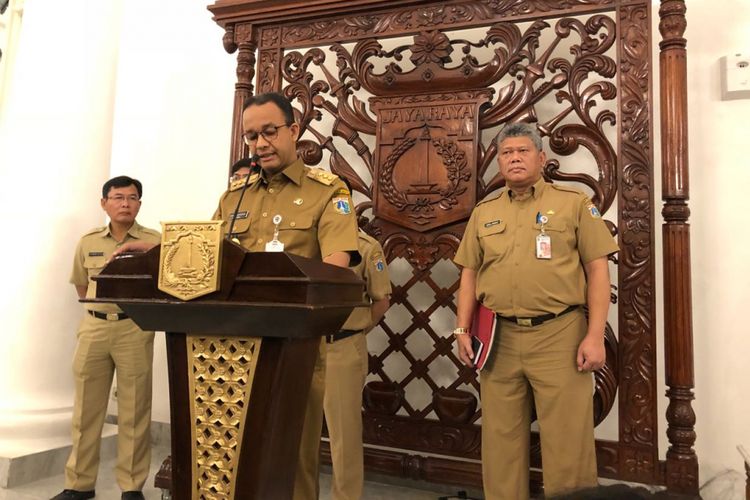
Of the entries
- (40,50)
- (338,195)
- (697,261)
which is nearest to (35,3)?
(40,50)

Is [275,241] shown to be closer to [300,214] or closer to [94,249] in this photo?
[300,214]

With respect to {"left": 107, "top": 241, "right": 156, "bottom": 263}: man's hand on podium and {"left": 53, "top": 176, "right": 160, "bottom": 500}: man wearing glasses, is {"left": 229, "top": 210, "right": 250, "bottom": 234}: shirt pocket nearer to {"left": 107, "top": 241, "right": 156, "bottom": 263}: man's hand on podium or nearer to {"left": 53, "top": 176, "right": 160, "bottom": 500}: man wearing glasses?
{"left": 107, "top": 241, "right": 156, "bottom": 263}: man's hand on podium

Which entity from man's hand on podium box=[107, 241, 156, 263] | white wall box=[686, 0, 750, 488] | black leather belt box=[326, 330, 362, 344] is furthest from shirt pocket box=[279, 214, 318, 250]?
white wall box=[686, 0, 750, 488]

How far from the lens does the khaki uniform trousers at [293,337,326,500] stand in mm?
1371

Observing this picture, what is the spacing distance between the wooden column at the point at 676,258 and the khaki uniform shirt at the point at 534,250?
403 mm

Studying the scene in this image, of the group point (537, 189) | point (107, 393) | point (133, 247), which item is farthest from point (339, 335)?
point (107, 393)

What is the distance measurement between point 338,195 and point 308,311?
563mm

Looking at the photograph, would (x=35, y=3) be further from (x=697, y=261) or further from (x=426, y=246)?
(x=697, y=261)

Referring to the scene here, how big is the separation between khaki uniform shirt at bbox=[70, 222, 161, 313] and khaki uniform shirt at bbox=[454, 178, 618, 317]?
61.4 inches

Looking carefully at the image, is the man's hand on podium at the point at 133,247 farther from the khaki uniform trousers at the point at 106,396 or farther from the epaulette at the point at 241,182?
the khaki uniform trousers at the point at 106,396

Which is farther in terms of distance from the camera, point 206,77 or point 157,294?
point 206,77

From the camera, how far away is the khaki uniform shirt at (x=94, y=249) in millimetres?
2582

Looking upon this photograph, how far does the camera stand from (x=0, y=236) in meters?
2.79

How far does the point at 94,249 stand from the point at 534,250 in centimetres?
200
